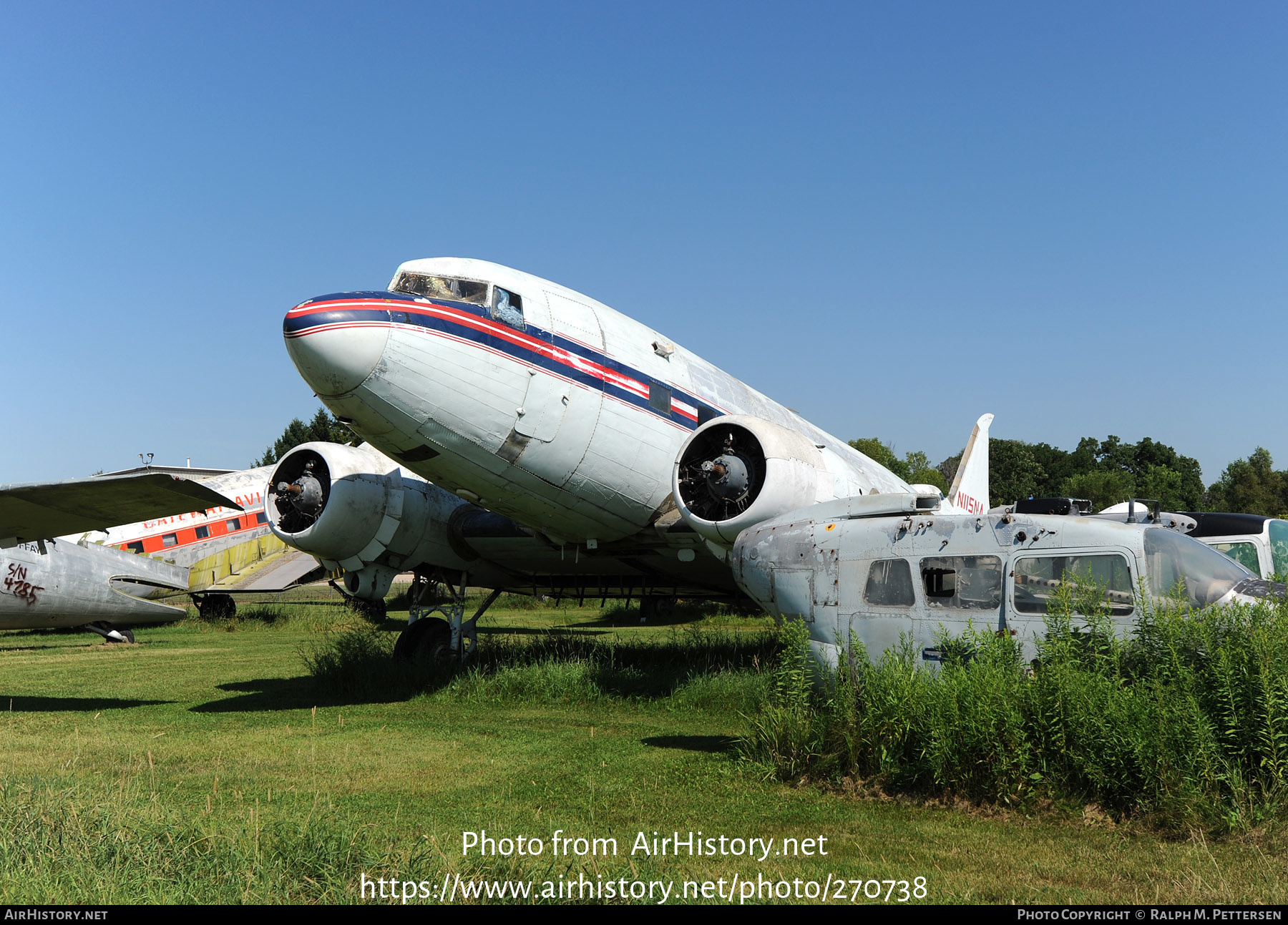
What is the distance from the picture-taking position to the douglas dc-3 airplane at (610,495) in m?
7.70

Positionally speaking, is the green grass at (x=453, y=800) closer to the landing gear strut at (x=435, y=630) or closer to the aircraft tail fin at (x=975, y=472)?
the landing gear strut at (x=435, y=630)

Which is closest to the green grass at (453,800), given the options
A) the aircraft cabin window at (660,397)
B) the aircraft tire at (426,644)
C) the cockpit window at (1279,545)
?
the aircraft tire at (426,644)

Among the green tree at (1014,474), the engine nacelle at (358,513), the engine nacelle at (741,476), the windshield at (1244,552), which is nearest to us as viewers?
the engine nacelle at (741,476)

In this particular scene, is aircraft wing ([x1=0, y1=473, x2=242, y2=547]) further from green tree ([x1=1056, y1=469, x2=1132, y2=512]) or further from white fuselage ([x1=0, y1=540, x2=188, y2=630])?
green tree ([x1=1056, y1=469, x2=1132, y2=512])

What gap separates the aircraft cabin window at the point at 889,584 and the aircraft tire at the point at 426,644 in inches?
312

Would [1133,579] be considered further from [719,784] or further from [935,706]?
[719,784]

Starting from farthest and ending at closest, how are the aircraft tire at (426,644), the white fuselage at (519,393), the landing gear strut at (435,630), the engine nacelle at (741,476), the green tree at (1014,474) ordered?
the green tree at (1014,474), the landing gear strut at (435,630), the aircraft tire at (426,644), the engine nacelle at (741,476), the white fuselage at (519,393)

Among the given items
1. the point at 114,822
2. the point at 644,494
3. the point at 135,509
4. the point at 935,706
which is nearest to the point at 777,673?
the point at 935,706

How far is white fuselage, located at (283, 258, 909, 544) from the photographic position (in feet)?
31.9

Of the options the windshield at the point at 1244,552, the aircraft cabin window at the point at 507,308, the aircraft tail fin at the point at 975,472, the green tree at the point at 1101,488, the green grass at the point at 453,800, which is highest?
the green tree at the point at 1101,488

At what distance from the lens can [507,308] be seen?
10812 millimetres

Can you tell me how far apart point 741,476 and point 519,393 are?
2.67 metres

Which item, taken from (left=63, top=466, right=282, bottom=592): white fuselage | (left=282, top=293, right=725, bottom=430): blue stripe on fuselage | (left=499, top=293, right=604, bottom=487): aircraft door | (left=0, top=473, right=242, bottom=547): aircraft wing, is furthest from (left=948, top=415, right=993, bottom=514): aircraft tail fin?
(left=63, top=466, right=282, bottom=592): white fuselage

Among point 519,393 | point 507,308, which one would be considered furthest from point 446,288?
point 519,393
